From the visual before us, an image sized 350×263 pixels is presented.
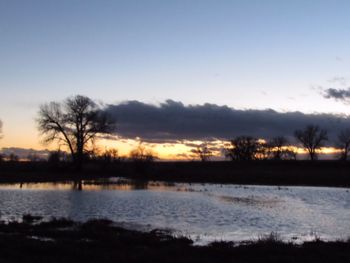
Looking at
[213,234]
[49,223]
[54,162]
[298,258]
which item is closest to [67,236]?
[49,223]

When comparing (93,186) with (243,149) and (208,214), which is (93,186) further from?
(243,149)

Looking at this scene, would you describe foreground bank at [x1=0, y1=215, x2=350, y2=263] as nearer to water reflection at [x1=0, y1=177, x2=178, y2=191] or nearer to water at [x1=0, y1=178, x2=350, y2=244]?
water at [x1=0, y1=178, x2=350, y2=244]

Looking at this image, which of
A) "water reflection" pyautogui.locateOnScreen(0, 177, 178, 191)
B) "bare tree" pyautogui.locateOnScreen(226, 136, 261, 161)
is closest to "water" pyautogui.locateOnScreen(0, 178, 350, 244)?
"water reflection" pyautogui.locateOnScreen(0, 177, 178, 191)

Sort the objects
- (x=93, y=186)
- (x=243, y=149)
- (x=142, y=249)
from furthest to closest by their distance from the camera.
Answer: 1. (x=243, y=149)
2. (x=93, y=186)
3. (x=142, y=249)

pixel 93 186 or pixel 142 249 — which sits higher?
pixel 93 186

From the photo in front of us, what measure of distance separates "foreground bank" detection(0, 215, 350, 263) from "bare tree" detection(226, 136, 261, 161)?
136 meters

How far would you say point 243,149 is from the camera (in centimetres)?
15688

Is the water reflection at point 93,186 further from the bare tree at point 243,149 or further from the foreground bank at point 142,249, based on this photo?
the bare tree at point 243,149

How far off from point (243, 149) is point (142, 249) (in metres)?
141

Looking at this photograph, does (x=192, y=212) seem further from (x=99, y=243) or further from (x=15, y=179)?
(x=15, y=179)

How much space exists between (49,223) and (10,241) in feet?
22.5

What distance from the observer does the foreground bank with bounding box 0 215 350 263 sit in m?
15.7

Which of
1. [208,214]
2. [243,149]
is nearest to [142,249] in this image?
[208,214]

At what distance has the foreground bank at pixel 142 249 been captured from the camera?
1574 centimetres
